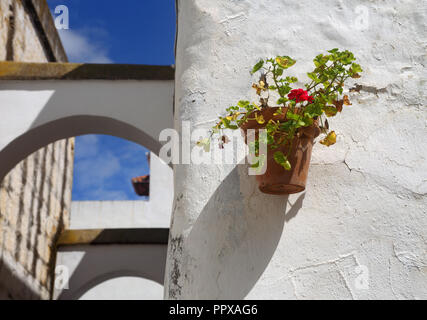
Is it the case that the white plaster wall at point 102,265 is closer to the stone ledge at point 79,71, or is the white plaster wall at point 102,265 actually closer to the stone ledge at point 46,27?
the stone ledge at point 46,27

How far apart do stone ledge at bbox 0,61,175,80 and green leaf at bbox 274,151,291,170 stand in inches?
106

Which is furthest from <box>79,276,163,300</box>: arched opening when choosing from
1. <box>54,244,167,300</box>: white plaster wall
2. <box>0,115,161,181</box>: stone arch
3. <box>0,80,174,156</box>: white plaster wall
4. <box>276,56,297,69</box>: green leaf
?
<box>276,56,297,69</box>: green leaf

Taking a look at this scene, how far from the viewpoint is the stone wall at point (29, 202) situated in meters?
5.48

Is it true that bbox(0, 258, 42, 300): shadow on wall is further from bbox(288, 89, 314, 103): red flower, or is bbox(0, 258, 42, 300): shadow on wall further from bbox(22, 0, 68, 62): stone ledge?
bbox(288, 89, 314, 103): red flower

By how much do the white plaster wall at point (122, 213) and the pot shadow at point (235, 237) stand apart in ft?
26.1

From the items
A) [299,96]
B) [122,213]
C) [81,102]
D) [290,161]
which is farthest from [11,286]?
[299,96]

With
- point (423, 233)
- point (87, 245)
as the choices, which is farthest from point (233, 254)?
point (87, 245)

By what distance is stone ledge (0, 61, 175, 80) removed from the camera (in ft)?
14.3

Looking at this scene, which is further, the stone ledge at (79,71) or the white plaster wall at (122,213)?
the white plaster wall at (122,213)

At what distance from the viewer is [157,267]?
6.77 metres

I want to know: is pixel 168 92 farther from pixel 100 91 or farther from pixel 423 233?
pixel 423 233

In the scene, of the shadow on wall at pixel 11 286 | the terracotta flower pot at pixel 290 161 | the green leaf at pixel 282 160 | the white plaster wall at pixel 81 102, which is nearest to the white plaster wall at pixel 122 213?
the shadow on wall at pixel 11 286

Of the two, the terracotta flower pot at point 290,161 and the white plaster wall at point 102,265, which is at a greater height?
the terracotta flower pot at point 290,161

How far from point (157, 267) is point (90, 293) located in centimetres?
287
